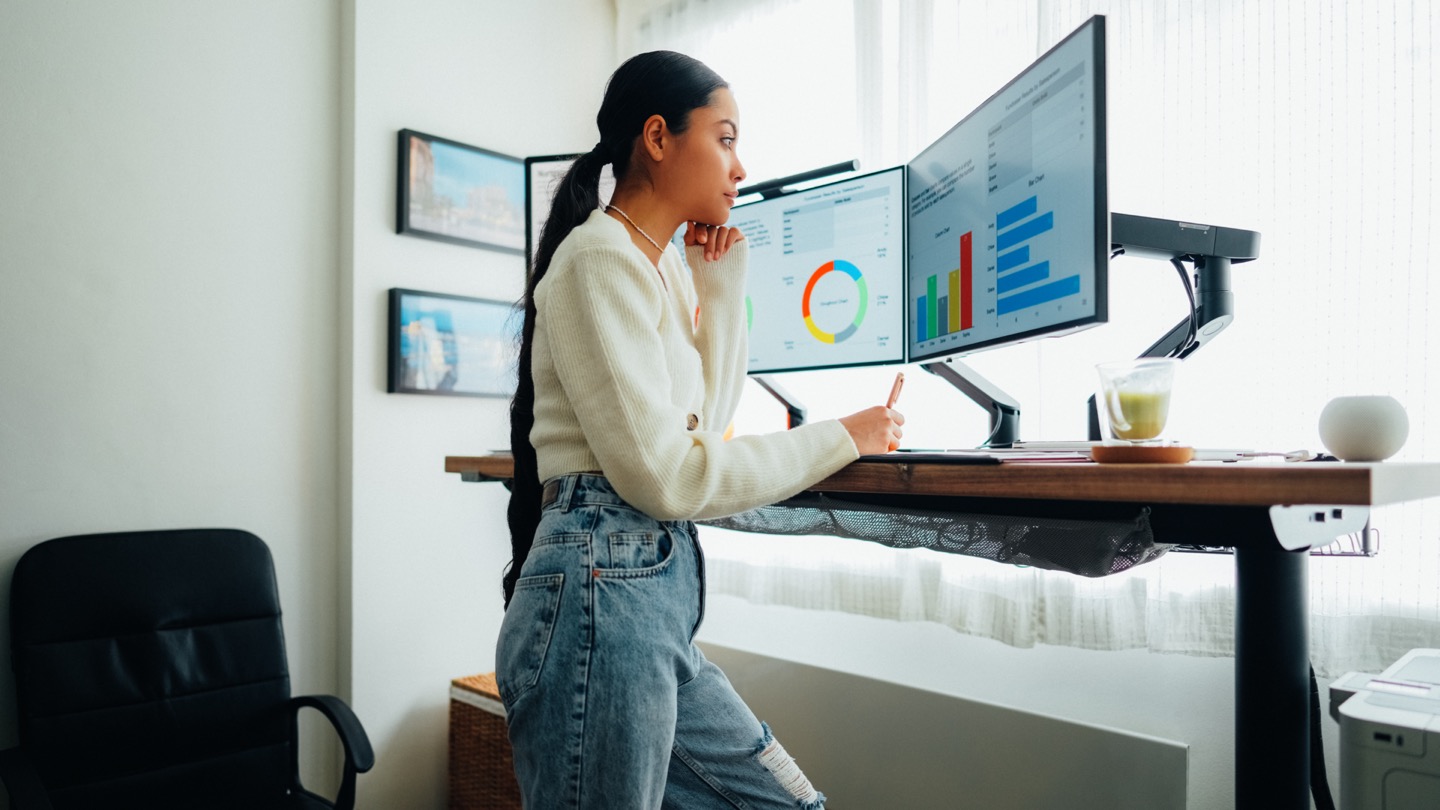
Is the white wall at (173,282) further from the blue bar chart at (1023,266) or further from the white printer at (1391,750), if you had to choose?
the white printer at (1391,750)

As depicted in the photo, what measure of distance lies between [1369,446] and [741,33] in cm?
210

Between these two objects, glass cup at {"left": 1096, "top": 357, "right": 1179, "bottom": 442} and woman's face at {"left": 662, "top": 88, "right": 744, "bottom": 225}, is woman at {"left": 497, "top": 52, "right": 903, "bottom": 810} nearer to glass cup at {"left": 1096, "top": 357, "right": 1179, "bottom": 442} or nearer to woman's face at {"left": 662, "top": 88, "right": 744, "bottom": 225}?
woman's face at {"left": 662, "top": 88, "right": 744, "bottom": 225}

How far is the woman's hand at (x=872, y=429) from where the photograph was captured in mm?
983

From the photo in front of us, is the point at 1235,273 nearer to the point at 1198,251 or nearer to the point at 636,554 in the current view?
the point at 1198,251

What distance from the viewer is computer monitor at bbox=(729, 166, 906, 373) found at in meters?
Result: 1.62

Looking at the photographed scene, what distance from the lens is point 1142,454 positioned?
830mm

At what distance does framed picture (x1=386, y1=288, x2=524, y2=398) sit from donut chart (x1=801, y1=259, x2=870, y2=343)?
0.78m

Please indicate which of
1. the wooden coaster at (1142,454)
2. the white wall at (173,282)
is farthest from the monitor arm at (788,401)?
the white wall at (173,282)

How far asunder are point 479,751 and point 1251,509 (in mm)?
1893

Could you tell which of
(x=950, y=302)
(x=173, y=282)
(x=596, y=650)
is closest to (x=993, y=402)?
(x=950, y=302)

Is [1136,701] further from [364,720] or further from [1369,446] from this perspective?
[364,720]

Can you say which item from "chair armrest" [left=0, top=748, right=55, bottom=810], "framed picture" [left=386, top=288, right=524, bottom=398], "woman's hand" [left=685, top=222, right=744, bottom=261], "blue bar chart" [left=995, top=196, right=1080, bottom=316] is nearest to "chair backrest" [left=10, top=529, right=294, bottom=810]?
"chair armrest" [left=0, top=748, right=55, bottom=810]

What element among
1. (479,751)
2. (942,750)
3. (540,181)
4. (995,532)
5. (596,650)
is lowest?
(479,751)

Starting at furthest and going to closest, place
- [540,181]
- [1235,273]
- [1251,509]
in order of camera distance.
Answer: [540,181] → [1235,273] → [1251,509]
